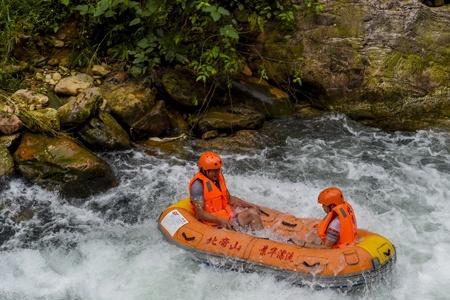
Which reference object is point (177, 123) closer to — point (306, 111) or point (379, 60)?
point (306, 111)

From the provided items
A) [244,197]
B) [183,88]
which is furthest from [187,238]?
[183,88]

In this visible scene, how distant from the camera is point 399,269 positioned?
600 centimetres

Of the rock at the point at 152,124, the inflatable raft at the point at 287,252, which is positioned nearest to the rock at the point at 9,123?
the rock at the point at 152,124

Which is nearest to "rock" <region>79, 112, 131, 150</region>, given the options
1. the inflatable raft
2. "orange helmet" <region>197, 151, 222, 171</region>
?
the inflatable raft

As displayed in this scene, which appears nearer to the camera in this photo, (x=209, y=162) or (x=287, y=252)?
(x=287, y=252)

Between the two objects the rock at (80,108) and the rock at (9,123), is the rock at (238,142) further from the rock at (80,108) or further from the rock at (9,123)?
the rock at (9,123)

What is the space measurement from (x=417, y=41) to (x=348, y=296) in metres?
5.16

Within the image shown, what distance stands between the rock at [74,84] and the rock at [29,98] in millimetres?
273

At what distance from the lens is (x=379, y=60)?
9.12 meters

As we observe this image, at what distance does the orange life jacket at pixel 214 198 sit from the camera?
6.27m

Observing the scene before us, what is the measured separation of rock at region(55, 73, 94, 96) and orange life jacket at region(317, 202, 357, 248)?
4.27 m

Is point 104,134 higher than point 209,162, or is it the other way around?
point 209,162

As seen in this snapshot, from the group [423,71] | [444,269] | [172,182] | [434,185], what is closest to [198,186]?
[172,182]

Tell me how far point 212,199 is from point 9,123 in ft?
9.50
